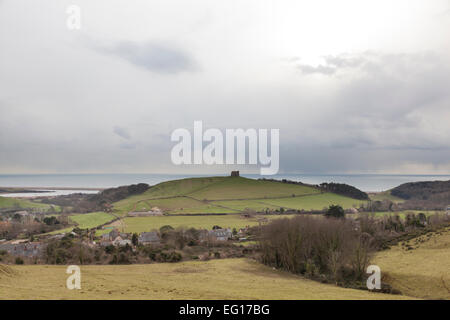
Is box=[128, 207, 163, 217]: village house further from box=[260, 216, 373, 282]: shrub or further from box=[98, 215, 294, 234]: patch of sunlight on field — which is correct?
box=[260, 216, 373, 282]: shrub

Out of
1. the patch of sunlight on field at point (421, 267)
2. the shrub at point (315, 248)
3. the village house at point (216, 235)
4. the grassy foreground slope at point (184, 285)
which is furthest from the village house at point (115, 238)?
the patch of sunlight on field at point (421, 267)

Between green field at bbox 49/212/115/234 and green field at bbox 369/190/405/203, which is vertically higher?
green field at bbox 369/190/405/203

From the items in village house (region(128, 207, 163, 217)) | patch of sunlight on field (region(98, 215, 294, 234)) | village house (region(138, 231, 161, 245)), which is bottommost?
village house (region(138, 231, 161, 245))

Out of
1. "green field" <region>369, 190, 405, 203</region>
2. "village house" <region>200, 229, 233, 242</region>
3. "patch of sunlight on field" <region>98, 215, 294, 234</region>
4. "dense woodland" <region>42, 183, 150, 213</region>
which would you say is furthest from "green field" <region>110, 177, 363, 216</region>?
"village house" <region>200, 229, 233, 242</region>

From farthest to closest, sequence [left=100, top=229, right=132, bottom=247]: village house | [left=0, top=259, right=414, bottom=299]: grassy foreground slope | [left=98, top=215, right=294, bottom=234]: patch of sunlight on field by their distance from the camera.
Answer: [left=98, top=215, right=294, bottom=234]: patch of sunlight on field, [left=100, top=229, right=132, bottom=247]: village house, [left=0, top=259, right=414, bottom=299]: grassy foreground slope

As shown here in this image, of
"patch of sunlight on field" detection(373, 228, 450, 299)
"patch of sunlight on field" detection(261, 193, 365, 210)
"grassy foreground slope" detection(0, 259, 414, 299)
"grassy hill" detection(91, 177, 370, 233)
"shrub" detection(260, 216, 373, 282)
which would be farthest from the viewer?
"patch of sunlight on field" detection(261, 193, 365, 210)
